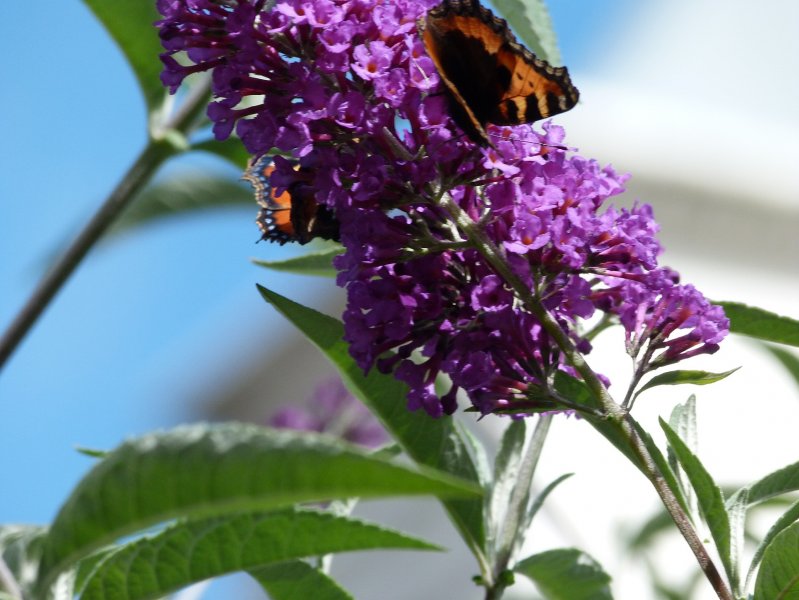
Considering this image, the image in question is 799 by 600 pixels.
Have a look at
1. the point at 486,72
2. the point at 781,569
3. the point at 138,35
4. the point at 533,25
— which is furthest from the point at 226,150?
the point at 781,569

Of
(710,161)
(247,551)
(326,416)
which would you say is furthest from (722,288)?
(247,551)

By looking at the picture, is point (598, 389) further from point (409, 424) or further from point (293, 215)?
point (293, 215)

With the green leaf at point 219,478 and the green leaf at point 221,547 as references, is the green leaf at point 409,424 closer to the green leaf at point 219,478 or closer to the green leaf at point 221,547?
the green leaf at point 221,547

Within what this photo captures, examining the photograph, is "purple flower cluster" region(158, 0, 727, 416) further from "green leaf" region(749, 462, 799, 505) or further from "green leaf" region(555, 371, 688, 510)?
"green leaf" region(749, 462, 799, 505)

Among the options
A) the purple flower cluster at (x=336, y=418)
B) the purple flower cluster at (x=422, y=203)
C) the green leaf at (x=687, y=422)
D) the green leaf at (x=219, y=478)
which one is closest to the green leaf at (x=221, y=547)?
the green leaf at (x=219, y=478)

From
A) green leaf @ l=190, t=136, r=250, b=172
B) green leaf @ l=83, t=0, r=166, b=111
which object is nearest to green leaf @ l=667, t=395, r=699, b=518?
green leaf @ l=190, t=136, r=250, b=172

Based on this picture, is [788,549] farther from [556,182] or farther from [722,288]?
[722,288]
